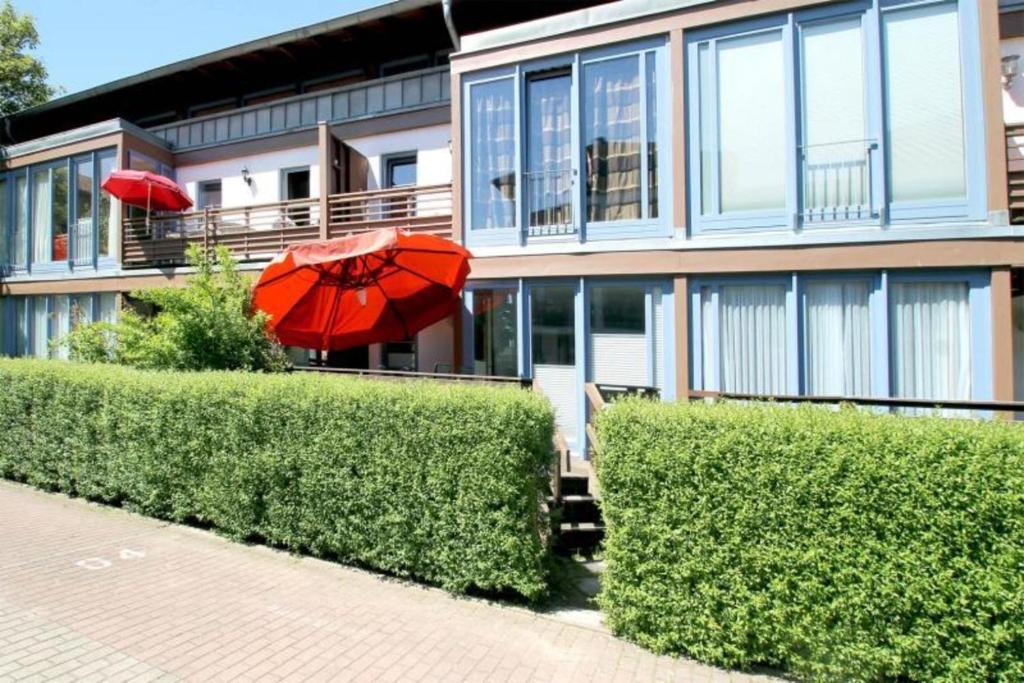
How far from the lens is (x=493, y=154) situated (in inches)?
346

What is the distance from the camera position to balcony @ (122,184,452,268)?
991 centimetres

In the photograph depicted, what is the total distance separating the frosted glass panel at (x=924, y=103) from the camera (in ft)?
21.2

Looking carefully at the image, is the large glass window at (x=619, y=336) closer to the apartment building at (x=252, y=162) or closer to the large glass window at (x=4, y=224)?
the apartment building at (x=252, y=162)

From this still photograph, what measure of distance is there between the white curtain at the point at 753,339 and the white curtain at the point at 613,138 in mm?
1893

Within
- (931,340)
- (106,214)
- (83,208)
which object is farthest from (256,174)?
(931,340)

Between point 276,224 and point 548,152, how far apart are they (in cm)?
690

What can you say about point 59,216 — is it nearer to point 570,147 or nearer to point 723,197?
point 570,147

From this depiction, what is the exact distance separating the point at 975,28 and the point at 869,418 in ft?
19.3

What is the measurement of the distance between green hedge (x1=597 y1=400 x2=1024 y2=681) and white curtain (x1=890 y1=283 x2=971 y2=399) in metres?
3.70

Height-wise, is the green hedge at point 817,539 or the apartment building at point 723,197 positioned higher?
the apartment building at point 723,197

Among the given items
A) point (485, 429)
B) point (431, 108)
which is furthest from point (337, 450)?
point (431, 108)

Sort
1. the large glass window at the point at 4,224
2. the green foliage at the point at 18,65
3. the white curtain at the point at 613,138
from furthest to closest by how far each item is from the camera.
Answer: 1. the green foliage at the point at 18,65
2. the large glass window at the point at 4,224
3. the white curtain at the point at 613,138

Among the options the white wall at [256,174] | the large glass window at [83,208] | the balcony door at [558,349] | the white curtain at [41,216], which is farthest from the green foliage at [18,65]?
the balcony door at [558,349]

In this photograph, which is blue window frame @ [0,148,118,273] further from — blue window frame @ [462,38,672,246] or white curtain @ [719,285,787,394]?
white curtain @ [719,285,787,394]
